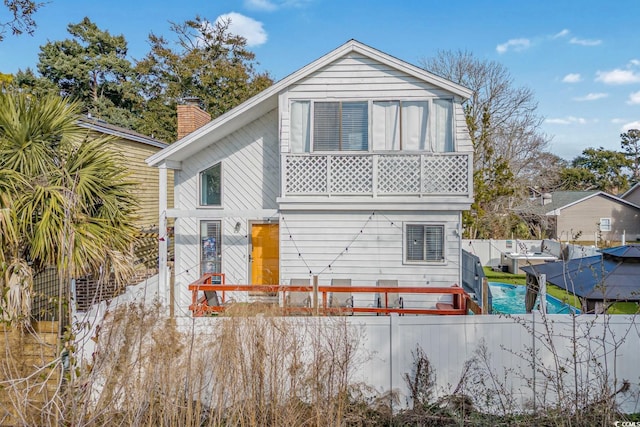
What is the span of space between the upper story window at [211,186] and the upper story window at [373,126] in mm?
2653

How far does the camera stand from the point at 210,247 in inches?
475

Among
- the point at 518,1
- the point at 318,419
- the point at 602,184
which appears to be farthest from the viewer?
the point at 602,184

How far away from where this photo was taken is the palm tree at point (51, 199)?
565cm

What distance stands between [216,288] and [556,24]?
1923 centimetres

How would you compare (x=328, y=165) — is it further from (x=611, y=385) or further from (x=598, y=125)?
(x=598, y=125)

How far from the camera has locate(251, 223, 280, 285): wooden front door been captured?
39.3 ft

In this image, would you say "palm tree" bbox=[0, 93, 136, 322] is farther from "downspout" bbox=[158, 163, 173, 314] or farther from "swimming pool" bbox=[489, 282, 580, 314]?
"swimming pool" bbox=[489, 282, 580, 314]

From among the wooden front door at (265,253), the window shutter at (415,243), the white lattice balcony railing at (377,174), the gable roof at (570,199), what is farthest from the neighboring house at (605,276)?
the gable roof at (570,199)

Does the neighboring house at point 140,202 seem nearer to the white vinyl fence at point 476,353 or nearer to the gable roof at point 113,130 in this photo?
the gable roof at point 113,130

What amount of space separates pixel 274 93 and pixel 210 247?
4831 millimetres

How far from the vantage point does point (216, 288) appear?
8.17m

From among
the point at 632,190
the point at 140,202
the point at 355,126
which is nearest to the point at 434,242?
the point at 355,126

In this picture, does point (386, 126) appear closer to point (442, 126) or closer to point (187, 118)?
point (442, 126)

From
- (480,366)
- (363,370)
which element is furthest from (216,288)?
(480,366)
